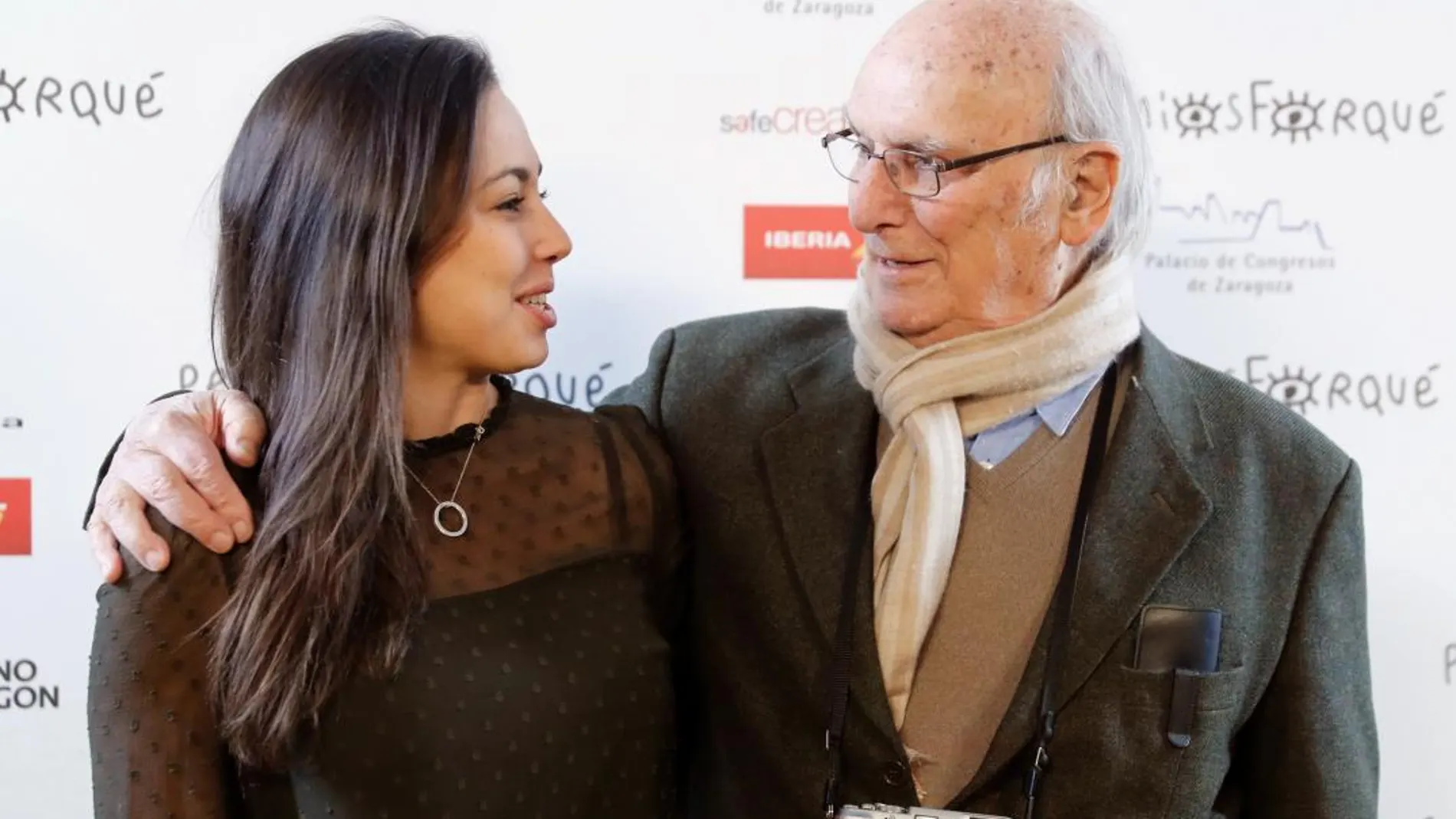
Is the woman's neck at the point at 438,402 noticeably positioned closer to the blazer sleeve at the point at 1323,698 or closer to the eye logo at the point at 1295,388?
the blazer sleeve at the point at 1323,698

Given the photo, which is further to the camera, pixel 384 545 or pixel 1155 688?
pixel 1155 688

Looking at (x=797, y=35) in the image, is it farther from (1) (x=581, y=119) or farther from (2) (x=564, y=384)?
(2) (x=564, y=384)

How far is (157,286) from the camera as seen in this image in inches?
77.2

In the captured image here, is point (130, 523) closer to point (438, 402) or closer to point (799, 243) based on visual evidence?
point (438, 402)

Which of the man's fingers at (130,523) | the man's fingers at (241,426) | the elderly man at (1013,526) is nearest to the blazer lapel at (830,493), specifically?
the elderly man at (1013,526)

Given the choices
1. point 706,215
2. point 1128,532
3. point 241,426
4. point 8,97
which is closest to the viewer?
point 241,426

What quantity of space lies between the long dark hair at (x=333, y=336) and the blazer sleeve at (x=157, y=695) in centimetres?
3

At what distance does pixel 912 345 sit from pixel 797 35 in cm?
61

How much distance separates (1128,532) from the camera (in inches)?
61.7

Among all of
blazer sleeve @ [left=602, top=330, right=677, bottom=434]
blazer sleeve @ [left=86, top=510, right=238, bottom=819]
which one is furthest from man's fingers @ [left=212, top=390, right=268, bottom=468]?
blazer sleeve @ [left=602, top=330, right=677, bottom=434]

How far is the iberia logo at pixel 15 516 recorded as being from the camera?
1946mm

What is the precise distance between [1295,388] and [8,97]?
196 cm

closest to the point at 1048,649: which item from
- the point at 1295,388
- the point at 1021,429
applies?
the point at 1021,429

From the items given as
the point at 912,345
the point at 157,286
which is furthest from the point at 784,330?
the point at 157,286
